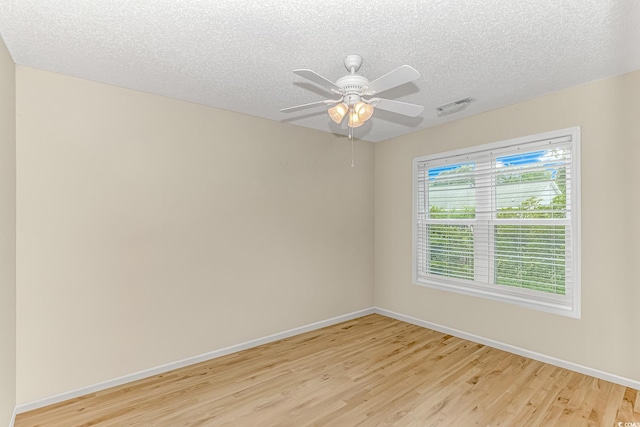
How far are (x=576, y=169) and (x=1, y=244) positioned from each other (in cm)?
439

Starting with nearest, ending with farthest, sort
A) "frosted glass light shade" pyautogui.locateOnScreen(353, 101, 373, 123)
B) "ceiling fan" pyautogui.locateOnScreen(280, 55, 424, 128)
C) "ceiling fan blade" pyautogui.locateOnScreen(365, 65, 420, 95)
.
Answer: "ceiling fan blade" pyautogui.locateOnScreen(365, 65, 420, 95) → "ceiling fan" pyautogui.locateOnScreen(280, 55, 424, 128) → "frosted glass light shade" pyautogui.locateOnScreen(353, 101, 373, 123)

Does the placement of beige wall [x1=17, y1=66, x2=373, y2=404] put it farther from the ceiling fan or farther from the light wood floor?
the ceiling fan

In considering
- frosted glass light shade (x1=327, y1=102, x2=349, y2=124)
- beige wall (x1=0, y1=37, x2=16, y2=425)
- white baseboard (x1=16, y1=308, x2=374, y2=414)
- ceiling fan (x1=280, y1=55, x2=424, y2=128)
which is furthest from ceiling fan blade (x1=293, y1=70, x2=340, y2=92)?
white baseboard (x1=16, y1=308, x2=374, y2=414)

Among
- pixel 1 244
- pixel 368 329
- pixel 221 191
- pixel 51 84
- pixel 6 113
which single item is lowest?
pixel 368 329

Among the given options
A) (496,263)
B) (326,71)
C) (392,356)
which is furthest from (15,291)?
(496,263)

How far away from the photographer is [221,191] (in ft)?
10.9

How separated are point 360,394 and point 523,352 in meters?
1.82

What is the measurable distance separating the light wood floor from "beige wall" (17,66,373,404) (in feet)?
1.07

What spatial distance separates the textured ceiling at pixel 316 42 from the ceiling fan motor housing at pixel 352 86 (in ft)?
0.92

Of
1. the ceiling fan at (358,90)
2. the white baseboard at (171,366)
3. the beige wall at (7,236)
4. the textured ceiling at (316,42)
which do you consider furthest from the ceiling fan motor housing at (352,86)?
the white baseboard at (171,366)

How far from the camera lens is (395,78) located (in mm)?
1827

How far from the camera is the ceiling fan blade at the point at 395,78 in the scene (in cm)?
171

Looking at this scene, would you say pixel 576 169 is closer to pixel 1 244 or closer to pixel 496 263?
pixel 496 263

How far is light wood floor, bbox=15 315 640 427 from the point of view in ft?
7.43
